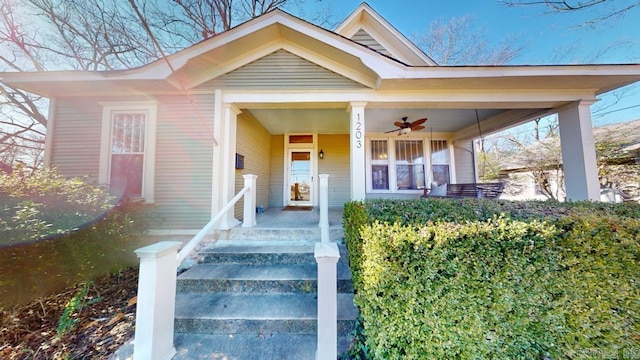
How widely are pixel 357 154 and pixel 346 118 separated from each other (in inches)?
76.9

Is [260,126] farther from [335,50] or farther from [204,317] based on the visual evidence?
[204,317]

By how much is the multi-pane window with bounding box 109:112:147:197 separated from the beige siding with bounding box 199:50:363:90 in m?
1.59

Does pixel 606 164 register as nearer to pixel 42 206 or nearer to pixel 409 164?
pixel 409 164

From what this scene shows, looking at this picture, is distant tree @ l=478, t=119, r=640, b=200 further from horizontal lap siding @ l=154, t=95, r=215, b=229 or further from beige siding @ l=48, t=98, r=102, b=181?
beige siding @ l=48, t=98, r=102, b=181

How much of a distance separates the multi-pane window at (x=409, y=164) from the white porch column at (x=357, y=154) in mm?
3592

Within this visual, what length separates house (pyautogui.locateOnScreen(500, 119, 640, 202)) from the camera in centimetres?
821

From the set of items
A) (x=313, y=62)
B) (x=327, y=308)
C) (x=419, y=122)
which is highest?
(x=313, y=62)

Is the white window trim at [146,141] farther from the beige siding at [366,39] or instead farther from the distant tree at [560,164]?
the distant tree at [560,164]

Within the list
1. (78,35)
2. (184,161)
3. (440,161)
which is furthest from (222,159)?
(78,35)

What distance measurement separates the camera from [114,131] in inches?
176

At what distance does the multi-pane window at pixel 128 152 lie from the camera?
438cm

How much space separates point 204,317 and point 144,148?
3.65 meters

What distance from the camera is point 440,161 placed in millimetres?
7523

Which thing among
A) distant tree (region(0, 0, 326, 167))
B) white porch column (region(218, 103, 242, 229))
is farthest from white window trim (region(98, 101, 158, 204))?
distant tree (region(0, 0, 326, 167))
